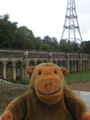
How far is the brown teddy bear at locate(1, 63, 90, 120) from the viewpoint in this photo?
436 centimetres

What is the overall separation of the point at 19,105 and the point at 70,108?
1.39m

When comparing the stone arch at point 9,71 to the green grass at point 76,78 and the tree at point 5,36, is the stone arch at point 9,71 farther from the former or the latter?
the green grass at point 76,78

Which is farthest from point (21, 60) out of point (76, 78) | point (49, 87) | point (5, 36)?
point (49, 87)

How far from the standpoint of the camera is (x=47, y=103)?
4.50 m

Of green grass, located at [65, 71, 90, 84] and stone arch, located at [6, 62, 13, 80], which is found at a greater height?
stone arch, located at [6, 62, 13, 80]

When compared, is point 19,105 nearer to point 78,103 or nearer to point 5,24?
point 78,103

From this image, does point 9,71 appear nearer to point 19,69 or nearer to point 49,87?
point 19,69

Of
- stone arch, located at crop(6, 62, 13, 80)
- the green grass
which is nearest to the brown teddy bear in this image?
the green grass

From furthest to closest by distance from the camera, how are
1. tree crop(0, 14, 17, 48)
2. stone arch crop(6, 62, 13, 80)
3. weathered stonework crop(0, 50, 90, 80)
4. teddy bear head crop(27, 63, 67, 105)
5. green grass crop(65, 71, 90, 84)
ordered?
tree crop(0, 14, 17, 48), stone arch crop(6, 62, 13, 80), green grass crop(65, 71, 90, 84), weathered stonework crop(0, 50, 90, 80), teddy bear head crop(27, 63, 67, 105)

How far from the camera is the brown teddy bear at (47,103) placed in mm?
A: 4363

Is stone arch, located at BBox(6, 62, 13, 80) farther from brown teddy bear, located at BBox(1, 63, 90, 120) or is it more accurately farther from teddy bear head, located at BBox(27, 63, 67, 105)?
teddy bear head, located at BBox(27, 63, 67, 105)

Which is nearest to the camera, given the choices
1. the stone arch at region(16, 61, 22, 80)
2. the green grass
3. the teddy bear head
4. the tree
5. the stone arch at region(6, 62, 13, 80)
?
the teddy bear head

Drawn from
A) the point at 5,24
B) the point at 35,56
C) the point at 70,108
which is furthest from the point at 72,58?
the point at 70,108

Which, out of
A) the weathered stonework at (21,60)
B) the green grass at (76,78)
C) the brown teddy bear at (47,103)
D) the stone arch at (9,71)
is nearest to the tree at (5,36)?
the weathered stonework at (21,60)
